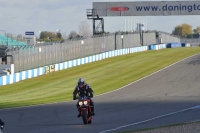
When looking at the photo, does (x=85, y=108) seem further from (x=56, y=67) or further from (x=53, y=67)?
(x=56, y=67)

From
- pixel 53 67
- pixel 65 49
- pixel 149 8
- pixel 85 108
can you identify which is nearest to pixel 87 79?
pixel 53 67

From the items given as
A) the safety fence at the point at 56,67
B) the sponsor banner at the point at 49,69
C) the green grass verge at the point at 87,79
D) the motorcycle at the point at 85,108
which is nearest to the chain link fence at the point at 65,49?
the sponsor banner at the point at 49,69

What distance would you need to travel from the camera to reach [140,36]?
8694cm

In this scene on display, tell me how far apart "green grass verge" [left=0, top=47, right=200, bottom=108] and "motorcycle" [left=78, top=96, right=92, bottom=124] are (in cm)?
1154

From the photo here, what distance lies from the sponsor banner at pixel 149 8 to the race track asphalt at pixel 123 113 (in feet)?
128

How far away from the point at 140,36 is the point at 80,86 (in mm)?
68509

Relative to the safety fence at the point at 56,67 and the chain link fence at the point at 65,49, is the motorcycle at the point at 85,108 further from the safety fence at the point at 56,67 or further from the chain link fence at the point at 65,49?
the chain link fence at the point at 65,49

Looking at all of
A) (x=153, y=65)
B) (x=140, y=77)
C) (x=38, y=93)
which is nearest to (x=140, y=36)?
(x=153, y=65)

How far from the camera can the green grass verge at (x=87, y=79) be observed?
3616 cm

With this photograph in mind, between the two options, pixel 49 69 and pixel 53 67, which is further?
pixel 53 67

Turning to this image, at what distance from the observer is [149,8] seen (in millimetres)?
77875

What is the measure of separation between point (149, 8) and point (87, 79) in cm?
3268

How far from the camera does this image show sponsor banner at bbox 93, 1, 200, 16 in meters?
77.2

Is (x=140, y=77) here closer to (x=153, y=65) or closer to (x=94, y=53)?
(x=153, y=65)
